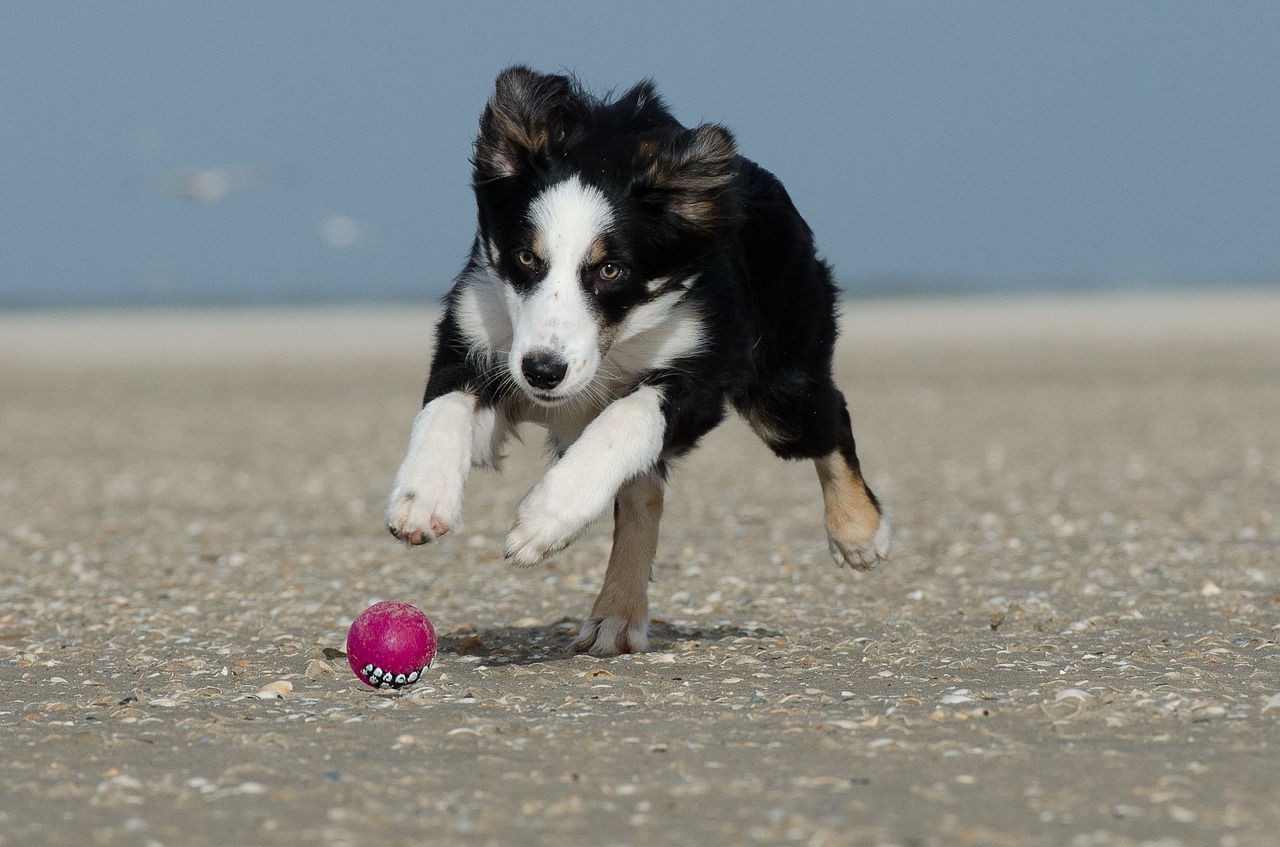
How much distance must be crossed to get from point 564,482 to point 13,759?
5.54 feet

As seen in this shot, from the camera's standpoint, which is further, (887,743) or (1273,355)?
(1273,355)

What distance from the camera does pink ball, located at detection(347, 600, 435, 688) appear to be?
16.4 ft

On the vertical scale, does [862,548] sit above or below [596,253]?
below

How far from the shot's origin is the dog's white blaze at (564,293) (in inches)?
194

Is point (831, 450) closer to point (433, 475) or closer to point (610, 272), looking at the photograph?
point (610, 272)

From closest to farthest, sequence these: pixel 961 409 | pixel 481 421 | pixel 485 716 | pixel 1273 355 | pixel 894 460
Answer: pixel 485 716 < pixel 481 421 < pixel 894 460 < pixel 961 409 < pixel 1273 355

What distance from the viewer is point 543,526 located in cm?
482

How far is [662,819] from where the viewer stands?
3.54m

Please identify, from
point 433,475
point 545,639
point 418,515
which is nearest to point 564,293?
point 433,475

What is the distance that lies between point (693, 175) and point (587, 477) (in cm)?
112

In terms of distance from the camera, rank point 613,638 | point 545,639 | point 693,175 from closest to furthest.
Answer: point 693,175, point 613,638, point 545,639

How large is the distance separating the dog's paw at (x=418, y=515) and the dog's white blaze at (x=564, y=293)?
1.45 feet

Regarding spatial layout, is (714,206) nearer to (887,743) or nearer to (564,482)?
(564,482)

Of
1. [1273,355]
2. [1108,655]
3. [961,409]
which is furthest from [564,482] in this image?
[1273,355]
